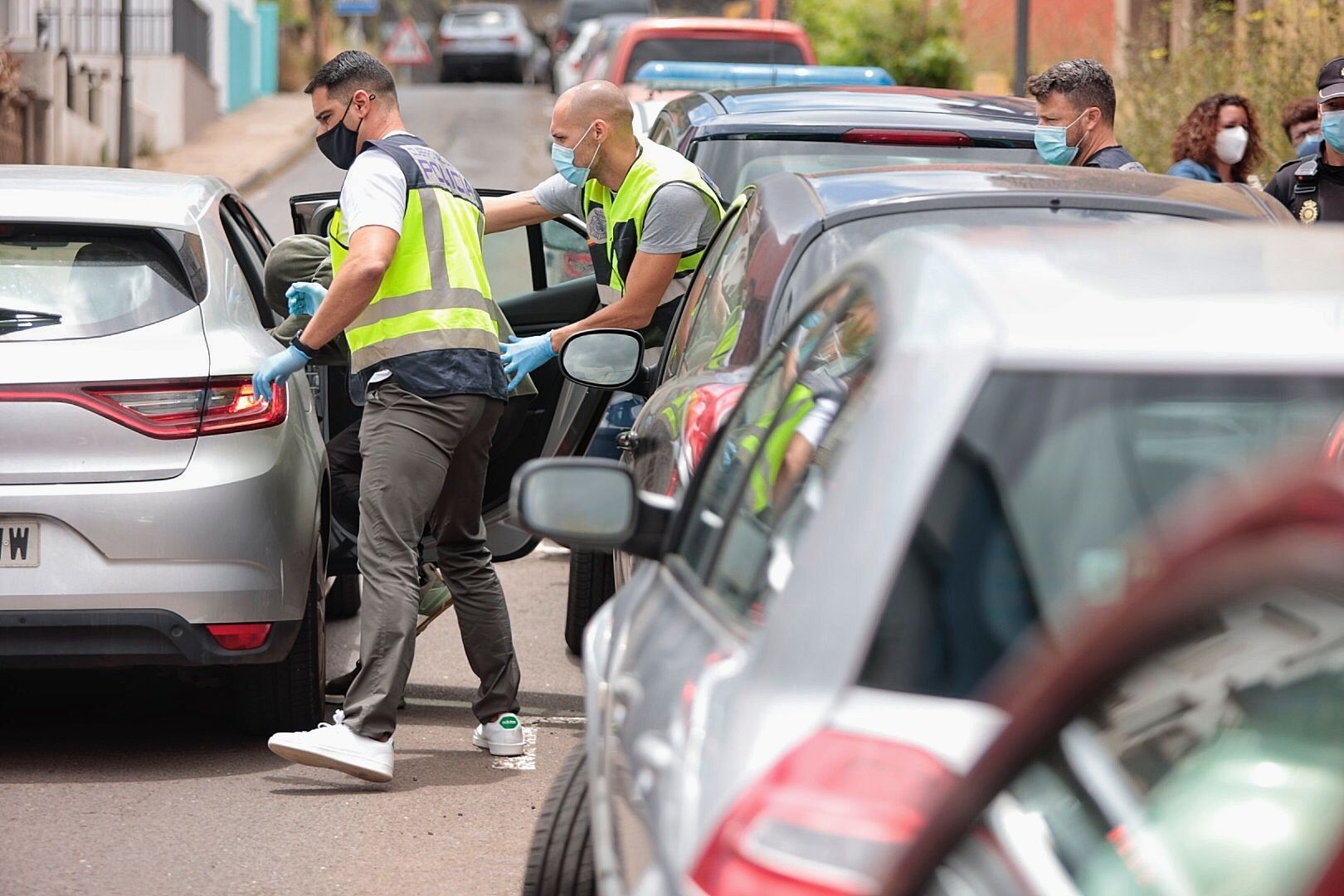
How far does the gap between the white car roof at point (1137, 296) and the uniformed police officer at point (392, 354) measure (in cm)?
269

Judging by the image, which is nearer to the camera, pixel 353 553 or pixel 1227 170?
pixel 353 553

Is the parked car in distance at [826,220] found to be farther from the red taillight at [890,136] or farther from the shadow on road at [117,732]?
the red taillight at [890,136]

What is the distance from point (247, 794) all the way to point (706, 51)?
12.2 m

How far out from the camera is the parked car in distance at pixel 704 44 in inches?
634

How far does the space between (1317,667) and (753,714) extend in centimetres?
59

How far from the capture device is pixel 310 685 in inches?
220

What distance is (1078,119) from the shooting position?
675cm

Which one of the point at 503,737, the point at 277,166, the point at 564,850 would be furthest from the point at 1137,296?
the point at 277,166

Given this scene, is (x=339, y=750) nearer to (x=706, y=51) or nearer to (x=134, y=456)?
(x=134, y=456)

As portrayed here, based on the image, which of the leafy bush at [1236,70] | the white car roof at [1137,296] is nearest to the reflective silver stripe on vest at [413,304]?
the white car roof at [1137,296]

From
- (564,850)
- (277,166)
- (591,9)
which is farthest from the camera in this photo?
(591,9)

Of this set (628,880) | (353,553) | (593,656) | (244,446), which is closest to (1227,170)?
(353,553)

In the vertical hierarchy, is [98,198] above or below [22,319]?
above

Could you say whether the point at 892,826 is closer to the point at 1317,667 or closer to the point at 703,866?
the point at 703,866
